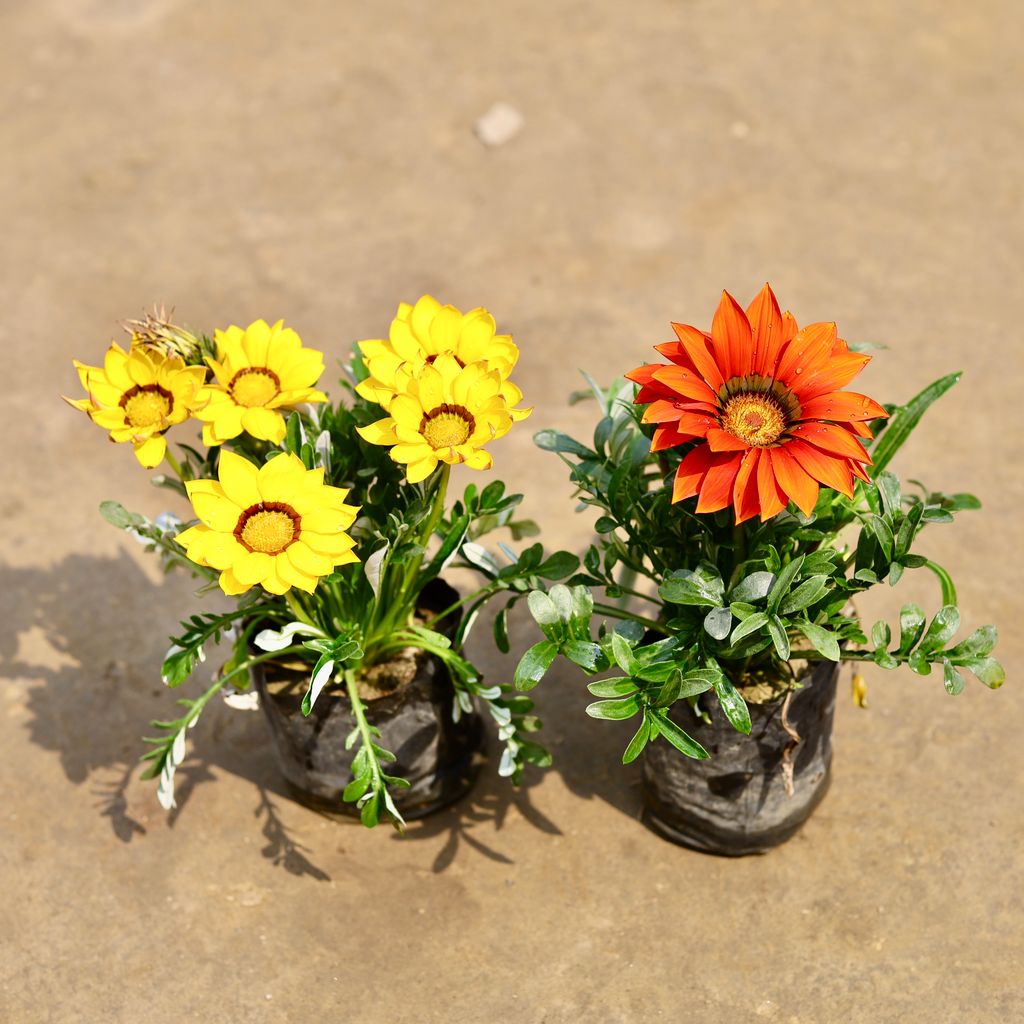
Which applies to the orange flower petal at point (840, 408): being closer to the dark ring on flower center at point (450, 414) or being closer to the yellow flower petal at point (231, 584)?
the dark ring on flower center at point (450, 414)

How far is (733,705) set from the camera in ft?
7.22

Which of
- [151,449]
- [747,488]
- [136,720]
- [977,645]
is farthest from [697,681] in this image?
[136,720]

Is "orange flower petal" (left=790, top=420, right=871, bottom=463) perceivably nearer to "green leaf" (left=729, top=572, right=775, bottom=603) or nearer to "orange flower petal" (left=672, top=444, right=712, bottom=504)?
"orange flower petal" (left=672, top=444, right=712, bottom=504)

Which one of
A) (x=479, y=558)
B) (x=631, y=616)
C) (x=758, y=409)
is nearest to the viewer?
(x=758, y=409)

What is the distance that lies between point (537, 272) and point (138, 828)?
2.04 metres

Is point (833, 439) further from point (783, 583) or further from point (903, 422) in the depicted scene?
point (903, 422)

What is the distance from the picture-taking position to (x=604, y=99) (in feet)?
15.4

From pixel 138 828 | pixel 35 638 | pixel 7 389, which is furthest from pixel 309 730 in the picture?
pixel 7 389

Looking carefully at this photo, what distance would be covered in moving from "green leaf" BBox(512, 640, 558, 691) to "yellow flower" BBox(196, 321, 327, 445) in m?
0.52

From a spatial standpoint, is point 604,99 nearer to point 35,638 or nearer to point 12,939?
point 35,638

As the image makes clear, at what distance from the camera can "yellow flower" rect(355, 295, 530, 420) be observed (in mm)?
2207

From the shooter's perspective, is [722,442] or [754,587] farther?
[754,587]

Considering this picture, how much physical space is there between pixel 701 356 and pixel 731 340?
0.16 ft

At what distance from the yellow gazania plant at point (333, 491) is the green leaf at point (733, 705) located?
354 mm
